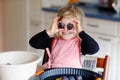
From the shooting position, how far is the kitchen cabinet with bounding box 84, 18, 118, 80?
107 inches

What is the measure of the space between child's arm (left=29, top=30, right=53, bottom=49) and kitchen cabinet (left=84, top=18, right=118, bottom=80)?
1354 millimetres

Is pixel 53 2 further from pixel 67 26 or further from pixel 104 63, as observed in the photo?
pixel 67 26

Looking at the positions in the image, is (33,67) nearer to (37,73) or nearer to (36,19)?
(37,73)

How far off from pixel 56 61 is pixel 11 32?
2.63 m

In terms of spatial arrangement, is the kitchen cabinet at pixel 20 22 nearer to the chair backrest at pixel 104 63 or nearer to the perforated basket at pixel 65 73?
the chair backrest at pixel 104 63

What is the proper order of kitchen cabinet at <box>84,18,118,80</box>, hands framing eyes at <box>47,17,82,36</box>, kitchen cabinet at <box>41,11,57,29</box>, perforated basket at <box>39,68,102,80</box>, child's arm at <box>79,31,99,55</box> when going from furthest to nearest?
kitchen cabinet at <box>41,11,57,29</box> < kitchen cabinet at <box>84,18,118,80</box> < child's arm at <box>79,31,99,55</box> < hands framing eyes at <box>47,17,82,36</box> < perforated basket at <box>39,68,102,80</box>

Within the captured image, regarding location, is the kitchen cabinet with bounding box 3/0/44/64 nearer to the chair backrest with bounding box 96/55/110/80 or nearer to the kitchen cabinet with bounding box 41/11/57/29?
the kitchen cabinet with bounding box 41/11/57/29

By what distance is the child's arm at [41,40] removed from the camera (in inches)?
54.6

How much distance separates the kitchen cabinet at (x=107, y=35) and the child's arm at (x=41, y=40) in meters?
1.35

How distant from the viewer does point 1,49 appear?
4055 mm

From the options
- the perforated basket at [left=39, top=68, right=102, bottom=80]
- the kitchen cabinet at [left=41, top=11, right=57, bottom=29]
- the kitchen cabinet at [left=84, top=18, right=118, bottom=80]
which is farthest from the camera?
the kitchen cabinet at [left=41, top=11, right=57, bottom=29]

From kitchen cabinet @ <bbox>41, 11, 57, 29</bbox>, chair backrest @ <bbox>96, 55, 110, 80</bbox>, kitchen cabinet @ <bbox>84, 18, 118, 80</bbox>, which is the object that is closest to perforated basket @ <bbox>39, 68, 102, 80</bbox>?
chair backrest @ <bbox>96, 55, 110, 80</bbox>

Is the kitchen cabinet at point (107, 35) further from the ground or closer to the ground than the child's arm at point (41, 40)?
closer to the ground

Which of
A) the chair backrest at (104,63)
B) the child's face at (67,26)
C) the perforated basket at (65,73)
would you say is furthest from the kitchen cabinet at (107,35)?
the perforated basket at (65,73)
